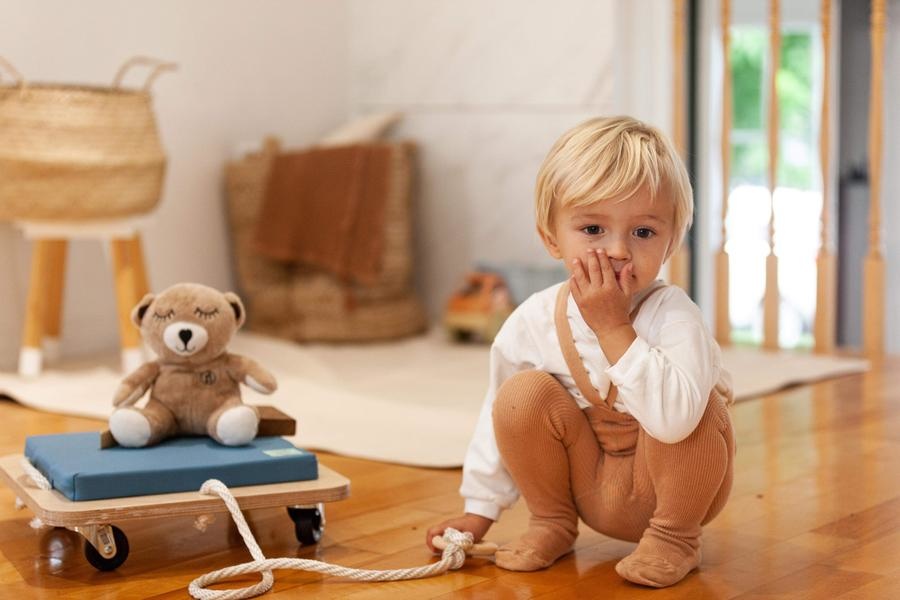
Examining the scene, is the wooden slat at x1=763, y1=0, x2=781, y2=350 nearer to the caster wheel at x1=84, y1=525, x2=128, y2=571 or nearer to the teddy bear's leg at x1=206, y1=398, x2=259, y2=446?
the teddy bear's leg at x1=206, y1=398, x2=259, y2=446

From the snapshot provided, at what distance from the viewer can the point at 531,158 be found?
3.21 metres

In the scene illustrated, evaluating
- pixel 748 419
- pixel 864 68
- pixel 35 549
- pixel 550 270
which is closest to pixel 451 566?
pixel 35 549

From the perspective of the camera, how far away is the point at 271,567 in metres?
1.22

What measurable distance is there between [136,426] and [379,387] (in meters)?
1.14

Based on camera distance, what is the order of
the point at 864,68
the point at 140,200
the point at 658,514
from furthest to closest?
the point at 864,68
the point at 140,200
the point at 658,514

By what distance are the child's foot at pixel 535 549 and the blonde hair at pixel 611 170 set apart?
0.31m

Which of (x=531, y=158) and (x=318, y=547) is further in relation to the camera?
(x=531, y=158)

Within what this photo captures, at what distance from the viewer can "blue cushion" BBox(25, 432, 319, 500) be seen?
1.26 metres

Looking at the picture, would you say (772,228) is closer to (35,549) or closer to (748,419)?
(748,419)

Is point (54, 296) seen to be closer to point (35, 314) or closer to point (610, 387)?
point (35, 314)

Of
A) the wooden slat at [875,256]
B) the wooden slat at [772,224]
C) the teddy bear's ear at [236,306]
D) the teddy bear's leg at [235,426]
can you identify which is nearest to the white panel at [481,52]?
the wooden slat at [772,224]

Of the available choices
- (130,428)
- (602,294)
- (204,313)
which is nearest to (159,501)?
(130,428)

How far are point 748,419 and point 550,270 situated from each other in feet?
3.11

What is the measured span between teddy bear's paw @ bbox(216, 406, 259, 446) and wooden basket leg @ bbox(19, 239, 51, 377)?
1278 mm
